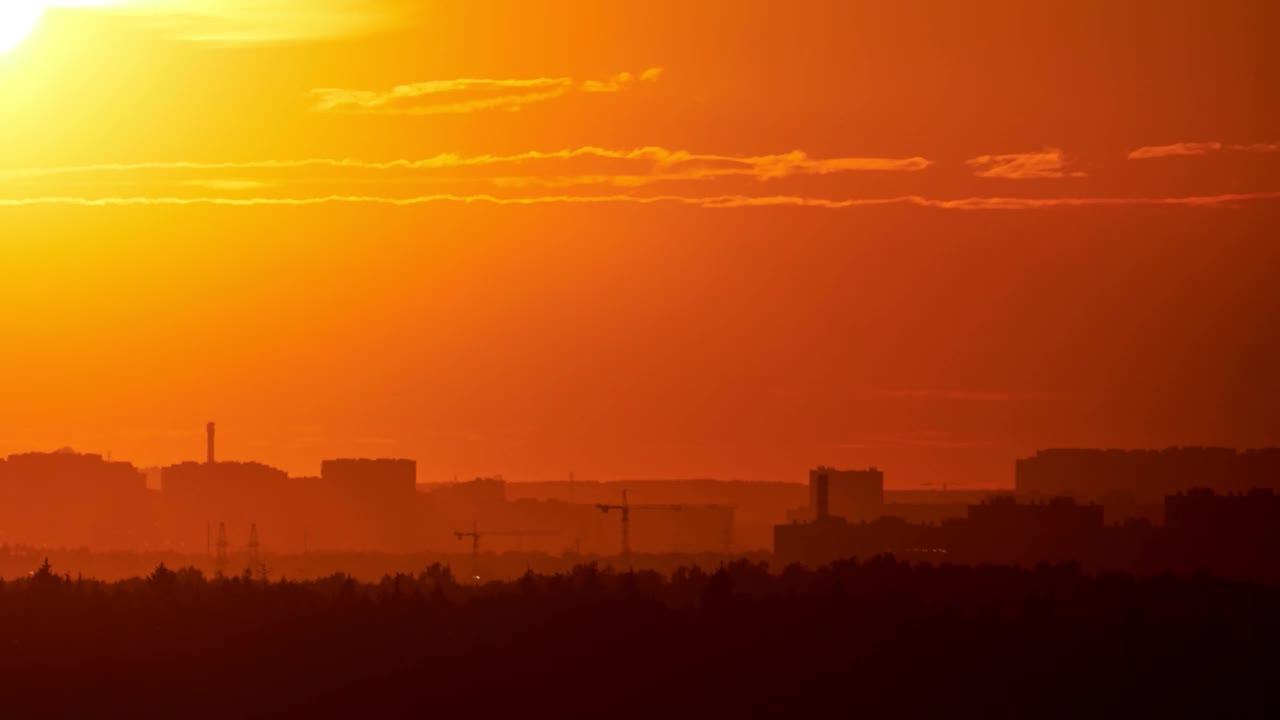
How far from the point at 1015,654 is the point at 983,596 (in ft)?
75.2

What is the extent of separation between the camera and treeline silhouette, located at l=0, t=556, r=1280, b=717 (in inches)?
4739

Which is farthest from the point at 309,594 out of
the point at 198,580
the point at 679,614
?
the point at 679,614

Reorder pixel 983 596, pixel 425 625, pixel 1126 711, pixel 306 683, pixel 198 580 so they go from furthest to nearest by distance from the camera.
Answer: pixel 198 580, pixel 983 596, pixel 425 625, pixel 306 683, pixel 1126 711

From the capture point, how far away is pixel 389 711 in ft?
389

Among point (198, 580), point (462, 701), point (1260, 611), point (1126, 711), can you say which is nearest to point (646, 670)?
point (462, 701)

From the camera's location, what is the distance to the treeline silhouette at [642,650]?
395ft

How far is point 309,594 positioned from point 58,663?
111 ft

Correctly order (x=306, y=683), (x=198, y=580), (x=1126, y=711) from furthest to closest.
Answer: (x=198, y=580) < (x=306, y=683) < (x=1126, y=711)

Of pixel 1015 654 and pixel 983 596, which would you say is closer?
pixel 1015 654

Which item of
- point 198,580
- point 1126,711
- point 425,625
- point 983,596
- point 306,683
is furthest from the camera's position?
point 198,580

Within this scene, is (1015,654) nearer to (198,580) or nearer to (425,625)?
(425,625)

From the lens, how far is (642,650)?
13450 cm

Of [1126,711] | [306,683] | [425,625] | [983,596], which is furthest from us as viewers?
[983,596]

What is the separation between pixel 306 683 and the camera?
126m
